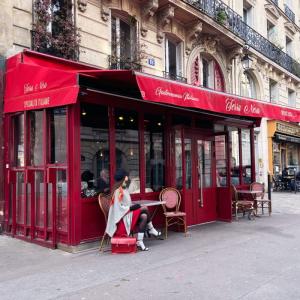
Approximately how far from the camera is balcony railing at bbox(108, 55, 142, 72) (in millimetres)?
11461

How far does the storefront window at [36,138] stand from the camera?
310 inches

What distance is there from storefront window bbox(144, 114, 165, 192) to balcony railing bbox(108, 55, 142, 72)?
9.96 ft

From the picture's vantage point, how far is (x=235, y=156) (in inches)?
461

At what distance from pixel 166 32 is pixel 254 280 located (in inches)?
391

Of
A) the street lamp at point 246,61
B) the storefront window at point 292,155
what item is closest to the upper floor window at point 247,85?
the street lamp at point 246,61

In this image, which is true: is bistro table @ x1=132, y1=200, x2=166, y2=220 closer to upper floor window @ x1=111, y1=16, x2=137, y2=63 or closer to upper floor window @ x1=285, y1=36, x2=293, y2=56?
upper floor window @ x1=111, y1=16, x2=137, y2=63

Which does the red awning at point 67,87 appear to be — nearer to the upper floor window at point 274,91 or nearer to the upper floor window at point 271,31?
the upper floor window at point 274,91

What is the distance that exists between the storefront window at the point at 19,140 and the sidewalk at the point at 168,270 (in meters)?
1.55

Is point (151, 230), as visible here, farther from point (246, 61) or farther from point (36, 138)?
point (246, 61)

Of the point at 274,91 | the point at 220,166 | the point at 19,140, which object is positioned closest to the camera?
the point at 19,140

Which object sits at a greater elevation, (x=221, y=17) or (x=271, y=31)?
(x=271, y=31)

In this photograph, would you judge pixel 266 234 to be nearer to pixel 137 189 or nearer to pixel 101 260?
pixel 137 189

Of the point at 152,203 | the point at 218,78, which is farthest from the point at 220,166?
the point at 218,78

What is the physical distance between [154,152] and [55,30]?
3905 mm
